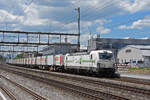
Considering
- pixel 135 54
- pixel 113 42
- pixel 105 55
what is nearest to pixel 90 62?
pixel 105 55

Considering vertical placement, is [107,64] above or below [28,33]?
below

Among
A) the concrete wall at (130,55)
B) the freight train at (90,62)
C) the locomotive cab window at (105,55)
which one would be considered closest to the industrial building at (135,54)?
the concrete wall at (130,55)

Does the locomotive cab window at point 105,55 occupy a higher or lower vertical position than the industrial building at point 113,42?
lower

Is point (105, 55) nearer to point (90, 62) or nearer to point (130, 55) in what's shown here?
point (90, 62)

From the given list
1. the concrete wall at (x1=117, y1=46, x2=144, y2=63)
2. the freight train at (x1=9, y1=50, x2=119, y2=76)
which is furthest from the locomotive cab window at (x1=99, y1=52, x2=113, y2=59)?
the concrete wall at (x1=117, y1=46, x2=144, y2=63)

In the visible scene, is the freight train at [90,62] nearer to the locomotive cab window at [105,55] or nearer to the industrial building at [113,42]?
the locomotive cab window at [105,55]

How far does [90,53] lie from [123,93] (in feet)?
41.1

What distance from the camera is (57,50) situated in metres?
49.4

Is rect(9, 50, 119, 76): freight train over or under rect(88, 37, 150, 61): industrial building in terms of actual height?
under

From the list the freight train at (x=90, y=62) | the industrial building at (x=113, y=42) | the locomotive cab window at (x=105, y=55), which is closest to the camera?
the freight train at (x=90, y=62)

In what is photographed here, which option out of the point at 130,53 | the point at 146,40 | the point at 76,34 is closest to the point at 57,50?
the point at 76,34

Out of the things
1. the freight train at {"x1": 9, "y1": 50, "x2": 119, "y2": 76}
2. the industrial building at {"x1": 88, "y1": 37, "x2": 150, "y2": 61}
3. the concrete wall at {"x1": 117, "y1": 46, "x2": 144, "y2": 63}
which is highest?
the industrial building at {"x1": 88, "y1": 37, "x2": 150, "y2": 61}

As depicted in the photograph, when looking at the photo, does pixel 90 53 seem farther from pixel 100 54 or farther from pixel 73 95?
pixel 73 95

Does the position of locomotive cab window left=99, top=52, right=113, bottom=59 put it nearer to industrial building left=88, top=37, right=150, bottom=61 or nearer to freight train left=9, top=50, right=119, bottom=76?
freight train left=9, top=50, right=119, bottom=76
